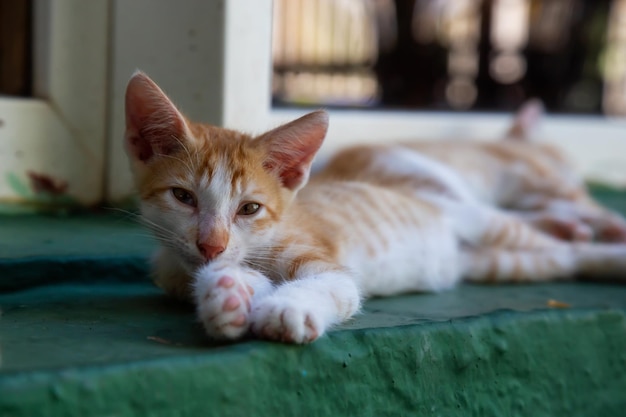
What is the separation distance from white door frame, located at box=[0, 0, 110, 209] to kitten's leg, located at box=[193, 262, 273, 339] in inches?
50.5

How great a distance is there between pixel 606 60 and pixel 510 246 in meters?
3.18

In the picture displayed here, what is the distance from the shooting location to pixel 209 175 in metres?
1.73

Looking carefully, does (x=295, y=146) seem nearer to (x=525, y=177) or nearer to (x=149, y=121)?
(x=149, y=121)

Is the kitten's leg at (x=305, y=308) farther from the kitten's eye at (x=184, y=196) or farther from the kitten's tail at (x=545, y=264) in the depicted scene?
the kitten's tail at (x=545, y=264)

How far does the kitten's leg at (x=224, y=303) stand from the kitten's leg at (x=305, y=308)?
3 centimetres

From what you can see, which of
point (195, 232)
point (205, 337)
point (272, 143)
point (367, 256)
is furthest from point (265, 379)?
point (367, 256)

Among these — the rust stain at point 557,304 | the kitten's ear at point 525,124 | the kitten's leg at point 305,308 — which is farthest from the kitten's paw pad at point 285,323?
the kitten's ear at point 525,124

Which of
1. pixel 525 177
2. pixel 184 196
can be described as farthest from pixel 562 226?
pixel 184 196

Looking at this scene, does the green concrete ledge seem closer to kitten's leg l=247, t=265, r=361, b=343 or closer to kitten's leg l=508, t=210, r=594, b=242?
kitten's leg l=247, t=265, r=361, b=343

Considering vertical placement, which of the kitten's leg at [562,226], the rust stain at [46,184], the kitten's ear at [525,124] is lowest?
the kitten's leg at [562,226]

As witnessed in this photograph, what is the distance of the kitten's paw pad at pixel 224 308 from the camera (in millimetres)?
1441

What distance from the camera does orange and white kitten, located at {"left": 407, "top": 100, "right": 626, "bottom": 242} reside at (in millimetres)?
3210

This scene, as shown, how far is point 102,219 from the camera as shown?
2.61 meters

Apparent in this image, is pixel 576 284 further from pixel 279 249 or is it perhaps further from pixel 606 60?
pixel 606 60
